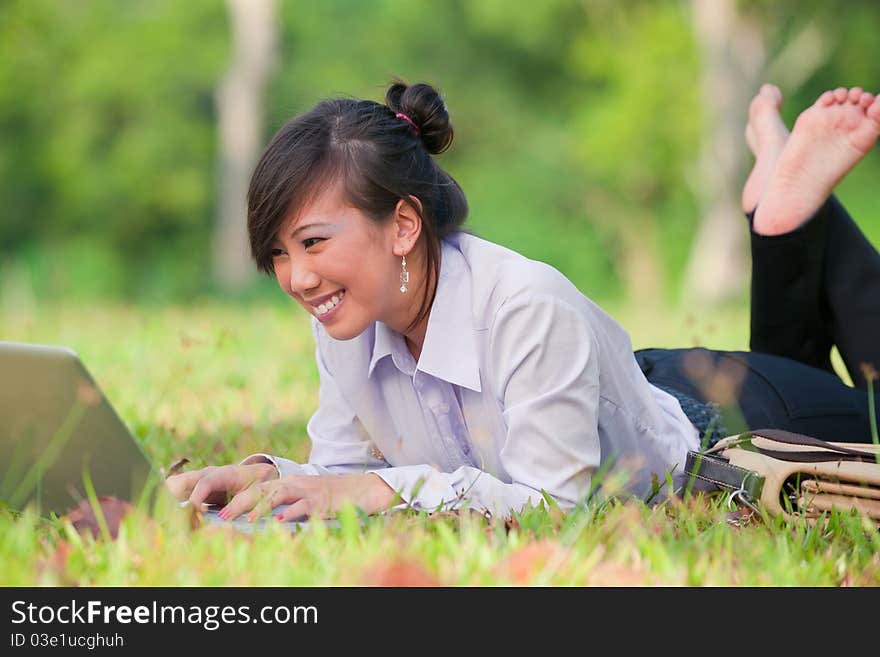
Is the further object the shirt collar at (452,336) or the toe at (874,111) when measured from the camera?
the toe at (874,111)

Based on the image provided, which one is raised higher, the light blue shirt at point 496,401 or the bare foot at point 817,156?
the bare foot at point 817,156

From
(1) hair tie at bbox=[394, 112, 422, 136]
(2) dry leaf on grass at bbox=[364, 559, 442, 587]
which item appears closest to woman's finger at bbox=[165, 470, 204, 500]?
(2) dry leaf on grass at bbox=[364, 559, 442, 587]

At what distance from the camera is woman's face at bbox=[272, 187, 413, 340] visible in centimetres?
251

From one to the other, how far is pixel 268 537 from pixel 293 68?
21.4m

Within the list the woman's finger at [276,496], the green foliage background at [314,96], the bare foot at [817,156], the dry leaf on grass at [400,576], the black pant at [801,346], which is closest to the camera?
the dry leaf on grass at [400,576]

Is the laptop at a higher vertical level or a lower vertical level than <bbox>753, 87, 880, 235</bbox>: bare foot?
lower

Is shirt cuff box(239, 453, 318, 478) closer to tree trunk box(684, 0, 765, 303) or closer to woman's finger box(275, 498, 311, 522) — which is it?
woman's finger box(275, 498, 311, 522)

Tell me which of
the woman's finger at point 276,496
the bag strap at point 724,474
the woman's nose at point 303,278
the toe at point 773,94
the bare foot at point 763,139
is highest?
the toe at point 773,94

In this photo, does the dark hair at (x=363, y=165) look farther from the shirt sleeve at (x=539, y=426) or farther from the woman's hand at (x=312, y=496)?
the woman's hand at (x=312, y=496)

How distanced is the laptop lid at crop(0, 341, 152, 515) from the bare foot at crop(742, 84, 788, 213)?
7.28 feet

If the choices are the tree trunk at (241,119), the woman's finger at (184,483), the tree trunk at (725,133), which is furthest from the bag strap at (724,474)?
the tree trunk at (241,119)

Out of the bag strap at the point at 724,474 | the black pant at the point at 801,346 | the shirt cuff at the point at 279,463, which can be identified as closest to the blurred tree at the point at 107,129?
the black pant at the point at 801,346

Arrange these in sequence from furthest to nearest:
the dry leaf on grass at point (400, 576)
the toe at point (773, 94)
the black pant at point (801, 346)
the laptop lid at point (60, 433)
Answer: the toe at point (773, 94)
the black pant at point (801, 346)
the laptop lid at point (60, 433)
the dry leaf on grass at point (400, 576)

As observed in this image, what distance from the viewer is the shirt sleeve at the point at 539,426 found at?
2.40 meters
